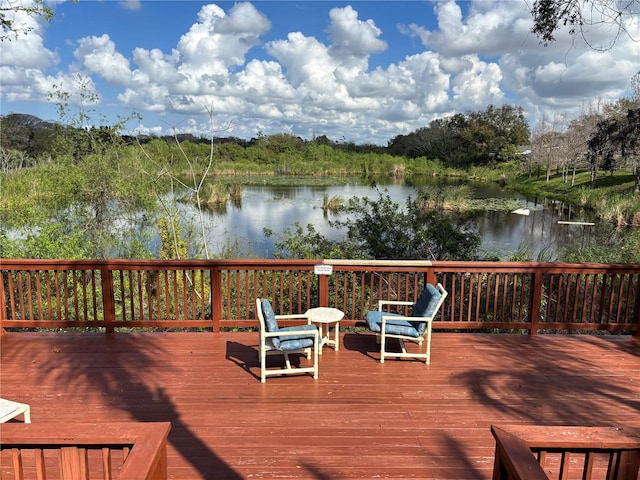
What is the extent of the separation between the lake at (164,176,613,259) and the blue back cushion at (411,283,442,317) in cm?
594

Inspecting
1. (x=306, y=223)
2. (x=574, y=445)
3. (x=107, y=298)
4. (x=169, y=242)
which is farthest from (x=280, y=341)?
(x=306, y=223)

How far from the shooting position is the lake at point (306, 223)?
11.3 metres

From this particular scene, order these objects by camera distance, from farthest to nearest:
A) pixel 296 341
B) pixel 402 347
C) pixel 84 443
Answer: pixel 402 347 → pixel 296 341 → pixel 84 443

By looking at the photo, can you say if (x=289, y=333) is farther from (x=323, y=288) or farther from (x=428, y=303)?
(x=428, y=303)

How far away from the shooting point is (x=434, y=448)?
9.12ft

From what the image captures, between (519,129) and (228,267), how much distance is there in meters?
47.7

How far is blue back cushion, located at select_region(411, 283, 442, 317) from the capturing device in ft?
13.5

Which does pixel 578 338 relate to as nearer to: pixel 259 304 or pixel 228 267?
pixel 259 304

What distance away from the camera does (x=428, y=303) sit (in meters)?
4.18

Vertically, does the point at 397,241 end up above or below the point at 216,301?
above

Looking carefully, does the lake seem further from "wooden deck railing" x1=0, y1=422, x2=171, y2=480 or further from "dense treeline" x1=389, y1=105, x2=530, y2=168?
"dense treeline" x1=389, y1=105, x2=530, y2=168

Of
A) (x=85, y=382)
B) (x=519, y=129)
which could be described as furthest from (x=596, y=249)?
(x=519, y=129)

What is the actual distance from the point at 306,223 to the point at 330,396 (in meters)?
11.1

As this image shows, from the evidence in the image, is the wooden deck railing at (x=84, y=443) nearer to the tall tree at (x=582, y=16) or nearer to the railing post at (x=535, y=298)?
the railing post at (x=535, y=298)
